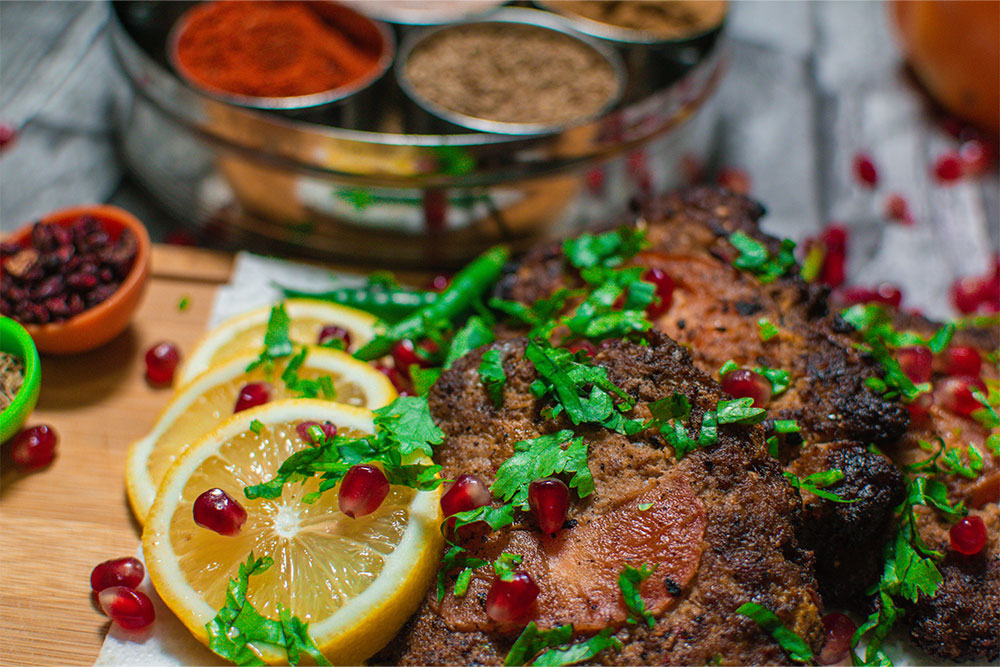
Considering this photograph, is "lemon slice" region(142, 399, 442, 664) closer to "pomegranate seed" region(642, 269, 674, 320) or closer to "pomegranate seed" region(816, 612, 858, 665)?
"pomegranate seed" region(642, 269, 674, 320)

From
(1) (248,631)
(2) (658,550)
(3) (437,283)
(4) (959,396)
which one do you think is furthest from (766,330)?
(1) (248,631)

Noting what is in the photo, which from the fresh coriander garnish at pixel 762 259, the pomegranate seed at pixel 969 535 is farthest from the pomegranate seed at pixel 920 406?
the fresh coriander garnish at pixel 762 259

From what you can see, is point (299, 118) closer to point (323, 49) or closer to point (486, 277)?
point (323, 49)

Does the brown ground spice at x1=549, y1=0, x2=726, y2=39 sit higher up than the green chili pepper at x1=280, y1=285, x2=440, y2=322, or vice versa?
the brown ground spice at x1=549, y1=0, x2=726, y2=39

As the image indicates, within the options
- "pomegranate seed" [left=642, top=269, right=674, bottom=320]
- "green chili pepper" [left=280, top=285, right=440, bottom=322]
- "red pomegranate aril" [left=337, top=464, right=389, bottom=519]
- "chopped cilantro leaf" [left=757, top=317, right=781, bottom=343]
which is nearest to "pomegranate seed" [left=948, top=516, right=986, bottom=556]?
"chopped cilantro leaf" [left=757, top=317, right=781, bottom=343]

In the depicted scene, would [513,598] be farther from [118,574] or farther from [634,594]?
[118,574]
